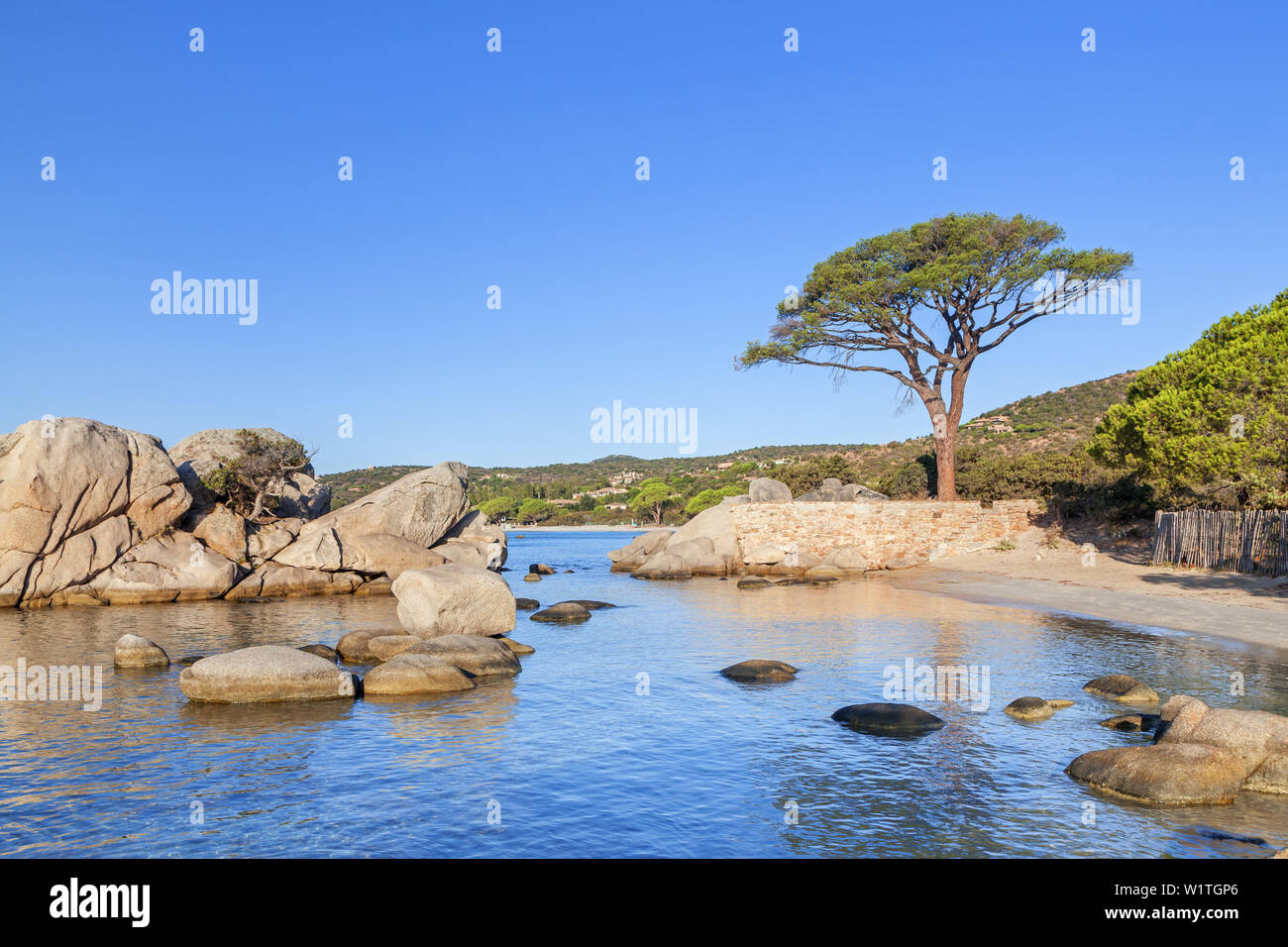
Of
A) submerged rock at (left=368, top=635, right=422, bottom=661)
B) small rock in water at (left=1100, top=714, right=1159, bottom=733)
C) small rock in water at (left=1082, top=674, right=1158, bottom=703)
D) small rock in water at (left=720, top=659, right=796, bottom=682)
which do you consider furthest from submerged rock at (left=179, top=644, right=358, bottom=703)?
small rock in water at (left=1082, top=674, right=1158, bottom=703)

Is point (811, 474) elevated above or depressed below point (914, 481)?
above

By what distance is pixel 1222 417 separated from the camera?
25656mm

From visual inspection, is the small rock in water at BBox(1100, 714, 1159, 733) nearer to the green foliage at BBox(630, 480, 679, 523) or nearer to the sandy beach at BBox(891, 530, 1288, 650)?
the sandy beach at BBox(891, 530, 1288, 650)

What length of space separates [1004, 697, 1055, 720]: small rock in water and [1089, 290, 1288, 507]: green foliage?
46.0 ft

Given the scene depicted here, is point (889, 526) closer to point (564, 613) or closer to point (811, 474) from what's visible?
point (811, 474)

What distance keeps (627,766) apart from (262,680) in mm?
7179

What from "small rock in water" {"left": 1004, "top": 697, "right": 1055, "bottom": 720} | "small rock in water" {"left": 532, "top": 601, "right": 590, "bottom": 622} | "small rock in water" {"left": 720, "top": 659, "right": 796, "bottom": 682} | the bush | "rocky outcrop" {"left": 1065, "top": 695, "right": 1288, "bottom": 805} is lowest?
"small rock in water" {"left": 532, "top": 601, "right": 590, "bottom": 622}

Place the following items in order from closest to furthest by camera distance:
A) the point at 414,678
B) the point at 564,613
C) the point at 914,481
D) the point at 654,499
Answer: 1. the point at 414,678
2. the point at 564,613
3. the point at 914,481
4. the point at 654,499

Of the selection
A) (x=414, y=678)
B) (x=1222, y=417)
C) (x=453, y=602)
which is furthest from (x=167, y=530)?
(x=1222, y=417)

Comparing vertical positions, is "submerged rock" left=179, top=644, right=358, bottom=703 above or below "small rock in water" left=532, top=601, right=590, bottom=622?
above

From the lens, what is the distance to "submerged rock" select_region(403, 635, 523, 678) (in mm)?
16500

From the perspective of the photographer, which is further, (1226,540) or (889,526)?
(889,526)

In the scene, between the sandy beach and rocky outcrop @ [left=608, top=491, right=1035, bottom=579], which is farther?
rocky outcrop @ [left=608, top=491, right=1035, bottom=579]

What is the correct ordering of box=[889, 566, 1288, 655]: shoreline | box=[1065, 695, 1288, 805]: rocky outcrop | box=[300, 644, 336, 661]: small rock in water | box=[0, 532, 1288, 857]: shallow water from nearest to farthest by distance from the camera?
1. box=[0, 532, 1288, 857]: shallow water
2. box=[1065, 695, 1288, 805]: rocky outcrop
3. box=[300, 644, 336, 661]: small rock in water
4. box=[889, 566, 1288, 655]: shoreline
